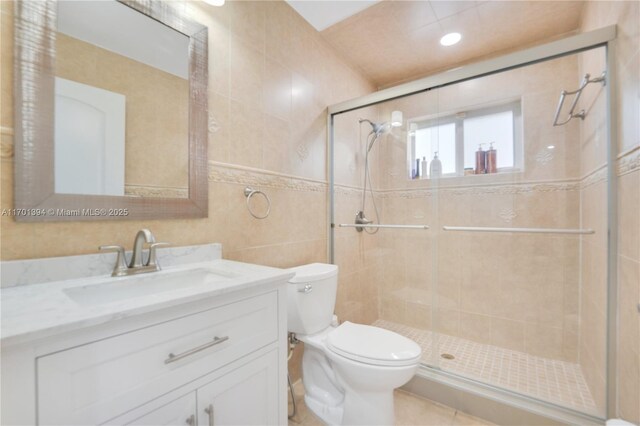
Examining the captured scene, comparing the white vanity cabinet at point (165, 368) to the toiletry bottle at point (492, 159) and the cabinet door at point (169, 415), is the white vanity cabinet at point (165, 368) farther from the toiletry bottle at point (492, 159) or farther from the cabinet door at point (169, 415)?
the toiletry bottle at point (492, 159)

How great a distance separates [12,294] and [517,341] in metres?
2.73

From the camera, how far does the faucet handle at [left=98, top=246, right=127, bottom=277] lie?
3.19 ft

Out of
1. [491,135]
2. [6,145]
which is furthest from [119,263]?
[491,135]

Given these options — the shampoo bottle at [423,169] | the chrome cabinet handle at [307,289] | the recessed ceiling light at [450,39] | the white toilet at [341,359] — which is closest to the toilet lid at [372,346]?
the white toilet at [341,359]

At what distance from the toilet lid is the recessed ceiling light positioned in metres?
2.13

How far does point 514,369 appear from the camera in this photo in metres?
1.83

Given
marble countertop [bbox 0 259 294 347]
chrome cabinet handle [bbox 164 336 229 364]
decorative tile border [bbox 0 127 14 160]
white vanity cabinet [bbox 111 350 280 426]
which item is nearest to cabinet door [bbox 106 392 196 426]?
white vanity cabinet [bbox 111 350 280 426]

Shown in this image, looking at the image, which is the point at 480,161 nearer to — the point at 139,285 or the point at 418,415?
the point at 418,415

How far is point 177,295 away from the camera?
722mm

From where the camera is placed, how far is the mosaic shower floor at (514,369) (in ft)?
5.06

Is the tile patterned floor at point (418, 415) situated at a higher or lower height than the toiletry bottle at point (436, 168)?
lower

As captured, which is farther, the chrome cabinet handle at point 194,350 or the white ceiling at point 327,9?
the white ceiling at point 327,9

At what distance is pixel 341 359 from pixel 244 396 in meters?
0.54

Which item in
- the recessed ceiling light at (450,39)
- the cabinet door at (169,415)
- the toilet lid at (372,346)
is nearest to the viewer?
the cabinet door at (169,415)
